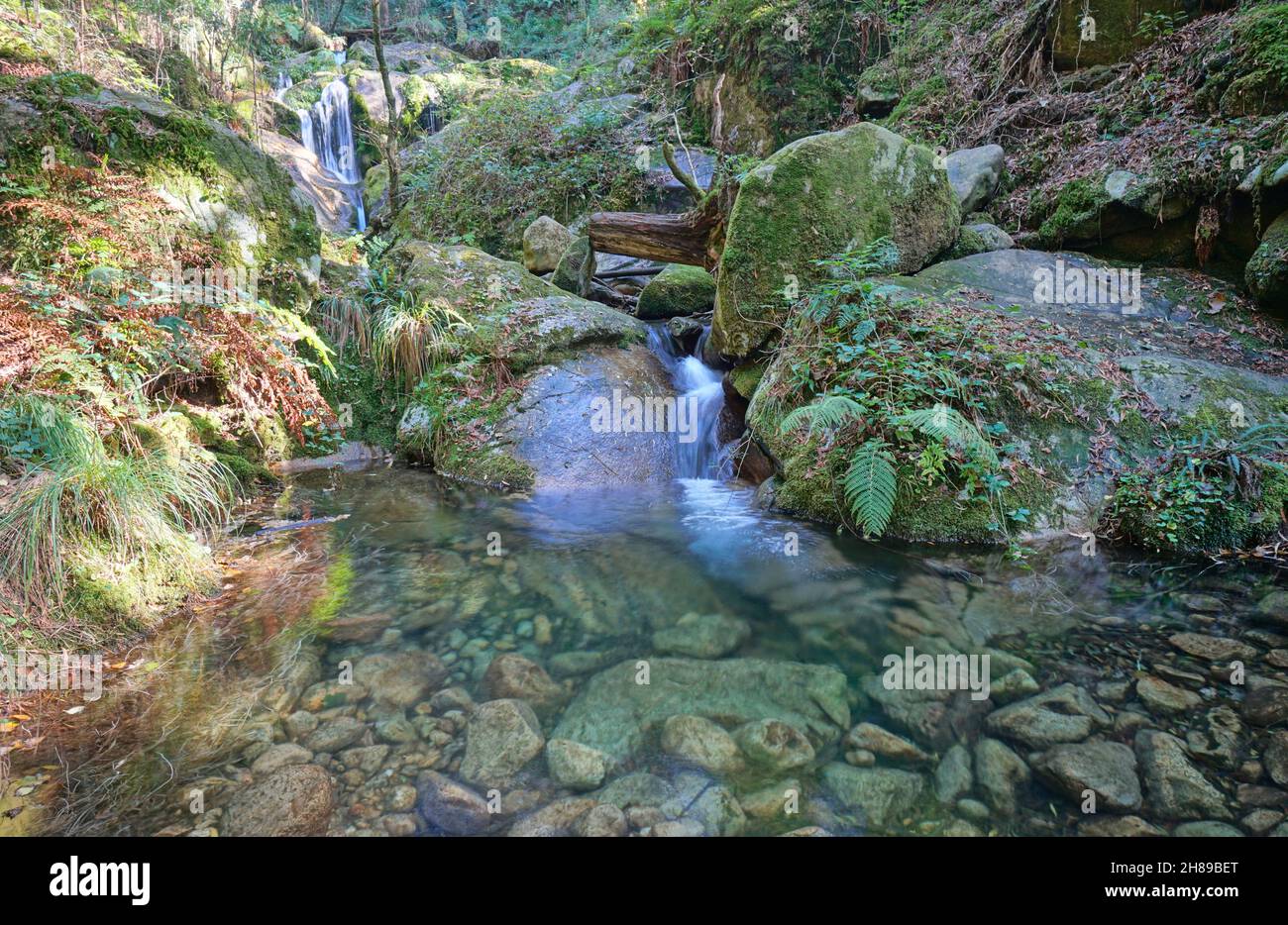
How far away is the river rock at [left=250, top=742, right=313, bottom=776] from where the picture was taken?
2410 millimetres

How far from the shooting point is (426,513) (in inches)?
218

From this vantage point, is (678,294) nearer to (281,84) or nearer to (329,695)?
(329,695)

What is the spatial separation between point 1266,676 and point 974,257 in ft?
17.3

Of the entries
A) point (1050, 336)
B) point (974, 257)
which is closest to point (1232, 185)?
point (974, 257)

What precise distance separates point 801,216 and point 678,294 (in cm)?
356

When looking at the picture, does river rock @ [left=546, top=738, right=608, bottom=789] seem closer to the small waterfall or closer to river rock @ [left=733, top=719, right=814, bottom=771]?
river rock @ [left=733, top=719, right=814, bottom=771]

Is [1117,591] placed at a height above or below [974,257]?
below

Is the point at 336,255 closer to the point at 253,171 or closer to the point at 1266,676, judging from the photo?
the point at 253,171

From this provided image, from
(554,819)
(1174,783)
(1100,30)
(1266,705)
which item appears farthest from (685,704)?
(1100,30)

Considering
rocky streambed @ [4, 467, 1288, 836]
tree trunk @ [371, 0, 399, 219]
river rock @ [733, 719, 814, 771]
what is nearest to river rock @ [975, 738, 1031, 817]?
rocky streambed @ [4, 467, 1288, 836]

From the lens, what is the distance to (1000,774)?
2.50 meters

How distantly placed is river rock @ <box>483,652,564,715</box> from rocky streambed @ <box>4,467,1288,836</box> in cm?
2

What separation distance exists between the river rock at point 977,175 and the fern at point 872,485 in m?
5.67
